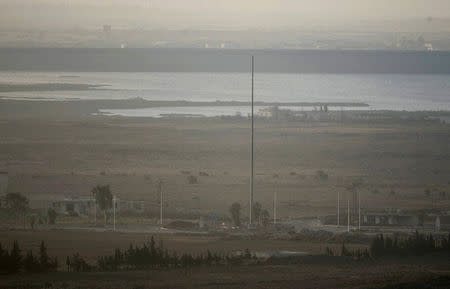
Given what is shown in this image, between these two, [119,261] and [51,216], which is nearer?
[119,261]

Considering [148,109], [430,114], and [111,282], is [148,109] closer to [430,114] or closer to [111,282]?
[430,114]

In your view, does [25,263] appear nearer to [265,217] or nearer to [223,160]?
[265,217]

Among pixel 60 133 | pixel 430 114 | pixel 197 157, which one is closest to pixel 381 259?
pixel 197 157

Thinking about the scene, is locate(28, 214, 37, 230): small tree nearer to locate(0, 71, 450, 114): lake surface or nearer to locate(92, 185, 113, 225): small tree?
locate(92, 185, 113, 225): small tree

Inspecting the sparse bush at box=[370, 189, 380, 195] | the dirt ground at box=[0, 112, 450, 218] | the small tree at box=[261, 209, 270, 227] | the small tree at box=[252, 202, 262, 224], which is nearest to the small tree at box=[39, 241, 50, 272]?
the small tree at box=[261, 209, 270, 227]

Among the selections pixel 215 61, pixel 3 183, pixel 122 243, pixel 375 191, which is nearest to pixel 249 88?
pixel 215 61

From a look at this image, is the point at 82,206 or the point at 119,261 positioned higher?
the point at 82,206

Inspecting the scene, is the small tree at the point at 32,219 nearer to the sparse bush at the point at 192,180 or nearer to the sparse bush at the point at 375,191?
the sparse bush at the point at 192,180
